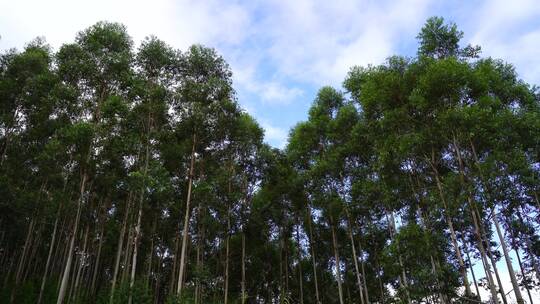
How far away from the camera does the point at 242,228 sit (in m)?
16.5

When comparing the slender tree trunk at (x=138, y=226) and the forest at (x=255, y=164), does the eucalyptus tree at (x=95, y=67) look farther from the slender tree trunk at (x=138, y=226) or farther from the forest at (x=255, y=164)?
the slender tree trunk at (x=138, y=226)

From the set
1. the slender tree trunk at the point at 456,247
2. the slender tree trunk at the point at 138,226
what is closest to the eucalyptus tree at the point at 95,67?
the slender tree trunk at the point at 138,226

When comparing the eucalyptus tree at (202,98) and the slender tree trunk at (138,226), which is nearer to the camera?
the slender tree trunk at (138,226)

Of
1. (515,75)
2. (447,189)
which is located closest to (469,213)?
(447,189)

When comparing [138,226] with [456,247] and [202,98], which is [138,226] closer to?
[202,98]

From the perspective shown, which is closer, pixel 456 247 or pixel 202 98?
pixel 456 247

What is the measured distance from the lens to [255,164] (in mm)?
17625

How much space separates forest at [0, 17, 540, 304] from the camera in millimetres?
10648

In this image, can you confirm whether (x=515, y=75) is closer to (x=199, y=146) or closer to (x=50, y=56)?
(x=199, y=146)

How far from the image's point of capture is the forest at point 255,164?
10648 millimetres

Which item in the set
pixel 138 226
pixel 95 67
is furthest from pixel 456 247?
pixel 95 67

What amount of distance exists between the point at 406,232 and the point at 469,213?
178cm

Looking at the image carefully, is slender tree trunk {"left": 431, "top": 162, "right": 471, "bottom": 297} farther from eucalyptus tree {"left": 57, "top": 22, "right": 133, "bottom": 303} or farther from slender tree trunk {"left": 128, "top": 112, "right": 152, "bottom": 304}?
eucalyptus tree {"left": 57, "top": 22, "right": 133, "bottom": 303}

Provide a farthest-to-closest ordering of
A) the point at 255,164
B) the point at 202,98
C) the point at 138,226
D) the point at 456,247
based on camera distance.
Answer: the point at 255,164
the point at 202,98
the point at 138,226
the point at 456,247
